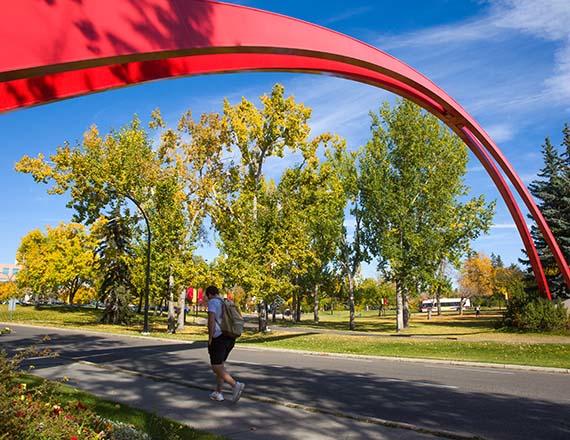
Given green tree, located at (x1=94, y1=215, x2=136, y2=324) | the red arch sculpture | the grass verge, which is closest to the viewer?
the red arch sculpture

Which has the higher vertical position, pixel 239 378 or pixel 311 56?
pixel 311 56

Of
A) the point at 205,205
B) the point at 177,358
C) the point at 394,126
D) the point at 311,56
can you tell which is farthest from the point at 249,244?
the point at 311,56

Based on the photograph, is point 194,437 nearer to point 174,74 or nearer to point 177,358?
point 174,74

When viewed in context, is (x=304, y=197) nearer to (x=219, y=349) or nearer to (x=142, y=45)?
(x=219, y=349)

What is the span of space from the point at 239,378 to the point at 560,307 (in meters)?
21.7

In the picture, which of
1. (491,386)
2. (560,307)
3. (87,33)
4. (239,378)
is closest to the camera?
(87,33)

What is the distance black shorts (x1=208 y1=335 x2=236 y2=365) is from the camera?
839 cm

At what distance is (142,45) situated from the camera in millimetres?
4180

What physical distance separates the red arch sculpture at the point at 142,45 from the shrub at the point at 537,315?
73.2 feet

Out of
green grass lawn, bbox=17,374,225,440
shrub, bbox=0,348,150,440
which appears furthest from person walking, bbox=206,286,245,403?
shrub, bbox=0,348,150,440

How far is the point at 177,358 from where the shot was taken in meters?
A: 15.8

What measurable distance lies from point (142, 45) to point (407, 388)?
27.3ft

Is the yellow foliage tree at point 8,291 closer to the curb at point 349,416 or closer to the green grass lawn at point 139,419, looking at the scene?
the curb at point 349,416

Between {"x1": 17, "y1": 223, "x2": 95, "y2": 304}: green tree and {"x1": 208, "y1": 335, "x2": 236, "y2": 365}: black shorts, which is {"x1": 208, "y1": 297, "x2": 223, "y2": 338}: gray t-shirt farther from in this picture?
{"x1": 17, "y1": 223, "x2": 95, "y2": 304}: green tree
